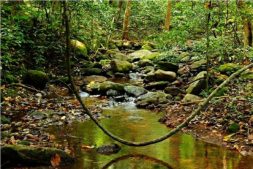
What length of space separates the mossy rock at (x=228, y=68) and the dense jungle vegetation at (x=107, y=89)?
0.03 m

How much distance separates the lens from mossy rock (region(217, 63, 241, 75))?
41.1ft

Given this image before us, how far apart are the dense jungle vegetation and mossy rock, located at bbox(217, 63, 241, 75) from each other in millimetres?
35

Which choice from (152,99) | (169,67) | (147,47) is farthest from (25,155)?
(147,47)

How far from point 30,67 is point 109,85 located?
2.64 metres

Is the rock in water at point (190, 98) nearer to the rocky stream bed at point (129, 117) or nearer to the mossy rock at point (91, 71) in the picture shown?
the rocky stream bed at point (129, 117)

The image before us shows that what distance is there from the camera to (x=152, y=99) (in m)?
11.4

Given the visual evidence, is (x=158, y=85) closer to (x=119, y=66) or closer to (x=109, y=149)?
(x=119, y=66)

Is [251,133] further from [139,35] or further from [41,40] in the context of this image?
Result: [139,35]

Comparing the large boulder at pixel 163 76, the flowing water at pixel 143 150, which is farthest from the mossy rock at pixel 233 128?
the large boulder at pixel 163 76

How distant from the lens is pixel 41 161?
19.3 feet

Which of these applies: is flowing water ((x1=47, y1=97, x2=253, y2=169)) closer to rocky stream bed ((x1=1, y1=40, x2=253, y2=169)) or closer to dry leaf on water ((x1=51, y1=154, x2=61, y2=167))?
rocky stream bed ((x1=1, y1=40, x2=253, y2=169))

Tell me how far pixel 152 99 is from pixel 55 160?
5841 mm

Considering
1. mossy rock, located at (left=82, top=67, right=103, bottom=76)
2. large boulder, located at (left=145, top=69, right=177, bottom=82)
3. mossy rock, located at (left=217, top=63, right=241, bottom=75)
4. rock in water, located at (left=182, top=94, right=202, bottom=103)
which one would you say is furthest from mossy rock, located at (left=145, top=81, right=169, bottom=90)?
mossy rock, located at (left=82, top=67, right=103, bottom=76)

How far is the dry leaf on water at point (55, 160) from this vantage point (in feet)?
19.3
